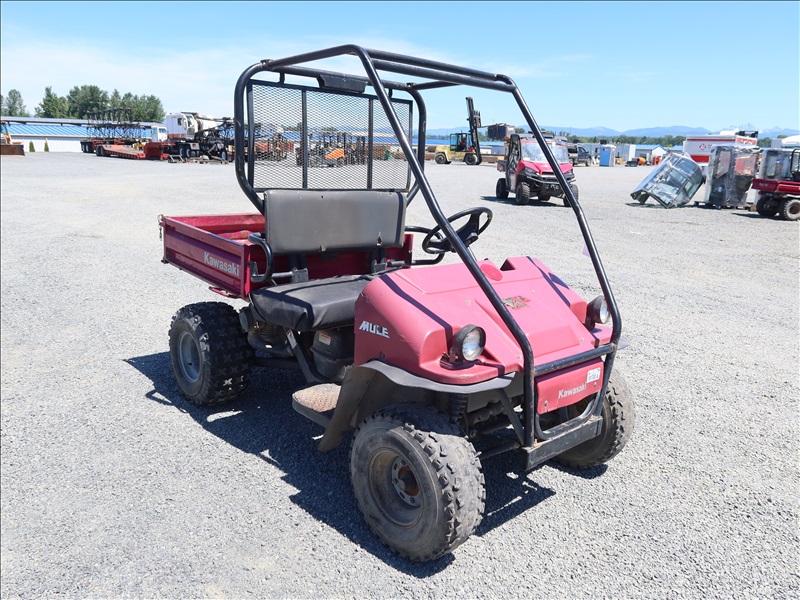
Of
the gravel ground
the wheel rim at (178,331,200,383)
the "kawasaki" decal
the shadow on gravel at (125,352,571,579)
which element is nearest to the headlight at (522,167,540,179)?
the gravel ground

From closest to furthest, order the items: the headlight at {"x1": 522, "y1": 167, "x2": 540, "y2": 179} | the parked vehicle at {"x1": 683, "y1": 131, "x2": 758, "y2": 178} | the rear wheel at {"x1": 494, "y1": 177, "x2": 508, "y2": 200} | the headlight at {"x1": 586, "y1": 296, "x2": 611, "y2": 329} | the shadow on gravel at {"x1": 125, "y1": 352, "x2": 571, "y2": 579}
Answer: the shadow on gravel at {"x1": 125, "y1": 352, "x2": 571, "y2": 579} < the headlight at {"x1": 586, "y1": 296, "x2": 611, "y2": 329} < the headlight at {"x1": 522, "y1": 167, "x2": 540, "y2": 179} < the rear wheel at {"x1": 494, "y1": 177, "x2": 508, "y2": 200} < the parked vehicle at {"x1": 683, "y1": 131, "x2": 758, "y2": 178}

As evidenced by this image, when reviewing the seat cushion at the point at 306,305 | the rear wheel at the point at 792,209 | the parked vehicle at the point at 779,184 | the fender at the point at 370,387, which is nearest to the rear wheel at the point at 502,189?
the parked vehicle at the point at 779,184

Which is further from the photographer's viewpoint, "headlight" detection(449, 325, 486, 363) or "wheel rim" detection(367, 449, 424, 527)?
"wheel rim" detection(367, 449, 424, 527)

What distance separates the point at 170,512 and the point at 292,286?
151 centimetres

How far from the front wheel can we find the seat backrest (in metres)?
1.53

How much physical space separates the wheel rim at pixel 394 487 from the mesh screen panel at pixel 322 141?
193 cm

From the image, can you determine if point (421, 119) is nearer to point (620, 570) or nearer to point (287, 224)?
point (287, 224)

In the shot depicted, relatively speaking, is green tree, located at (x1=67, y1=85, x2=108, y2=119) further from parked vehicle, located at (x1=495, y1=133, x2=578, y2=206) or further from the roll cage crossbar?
the roll cage crossbar

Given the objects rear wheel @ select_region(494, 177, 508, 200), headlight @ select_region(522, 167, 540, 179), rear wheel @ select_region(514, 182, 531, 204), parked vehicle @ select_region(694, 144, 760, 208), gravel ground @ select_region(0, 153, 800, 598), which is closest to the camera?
gravel ground @ select_region(0, 153, 800, 598)

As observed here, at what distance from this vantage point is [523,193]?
16.8 meters

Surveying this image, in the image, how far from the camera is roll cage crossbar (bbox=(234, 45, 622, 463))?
2.69 meters

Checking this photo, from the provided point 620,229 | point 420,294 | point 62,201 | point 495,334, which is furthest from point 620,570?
point 62,201

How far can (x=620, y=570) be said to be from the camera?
279 cm

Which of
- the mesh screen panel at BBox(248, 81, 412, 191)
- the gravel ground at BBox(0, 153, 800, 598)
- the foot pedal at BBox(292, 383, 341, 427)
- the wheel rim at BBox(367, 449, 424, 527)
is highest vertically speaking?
the mesh screen panel at BBox(248, 81, 412, 191)
